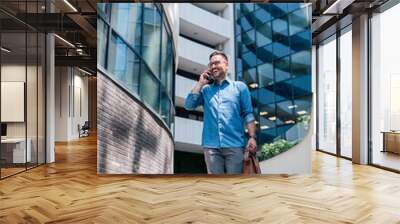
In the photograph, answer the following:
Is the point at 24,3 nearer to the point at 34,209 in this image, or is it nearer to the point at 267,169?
the point at 34,209

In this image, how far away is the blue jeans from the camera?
21.3ft

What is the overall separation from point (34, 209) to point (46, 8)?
5096mm

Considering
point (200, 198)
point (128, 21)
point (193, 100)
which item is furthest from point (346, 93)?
point (200, 198)

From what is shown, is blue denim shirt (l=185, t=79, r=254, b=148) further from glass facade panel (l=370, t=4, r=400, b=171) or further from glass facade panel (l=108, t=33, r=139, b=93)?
glass facade panel (l=370, t=4, r=400, b=171)

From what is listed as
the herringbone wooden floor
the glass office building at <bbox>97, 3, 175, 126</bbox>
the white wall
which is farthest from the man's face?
the herringbone wooden floor

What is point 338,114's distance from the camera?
34.9ft

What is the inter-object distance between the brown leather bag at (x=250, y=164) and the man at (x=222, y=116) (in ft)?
0.23

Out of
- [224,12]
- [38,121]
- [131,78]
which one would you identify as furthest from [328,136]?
[38,121]

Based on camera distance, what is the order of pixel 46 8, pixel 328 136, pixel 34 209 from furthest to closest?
pixel 328 136
pixel 46 8
pixel 34 209

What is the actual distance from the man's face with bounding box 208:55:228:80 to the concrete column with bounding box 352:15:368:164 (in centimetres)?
389

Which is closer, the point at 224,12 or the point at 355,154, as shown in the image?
the point at 224,12

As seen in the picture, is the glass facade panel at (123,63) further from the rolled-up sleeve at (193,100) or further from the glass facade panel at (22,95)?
the glass facade panel at (22,95)

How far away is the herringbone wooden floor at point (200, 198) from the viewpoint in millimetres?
4223

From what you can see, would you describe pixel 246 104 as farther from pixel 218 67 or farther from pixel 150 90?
pixel 150 90
